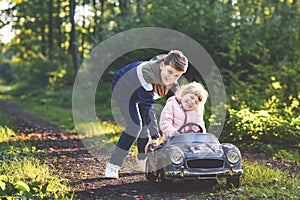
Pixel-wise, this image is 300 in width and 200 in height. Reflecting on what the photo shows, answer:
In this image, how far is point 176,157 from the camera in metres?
4.45

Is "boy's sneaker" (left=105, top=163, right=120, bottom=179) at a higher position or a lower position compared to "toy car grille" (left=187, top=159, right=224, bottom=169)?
lower

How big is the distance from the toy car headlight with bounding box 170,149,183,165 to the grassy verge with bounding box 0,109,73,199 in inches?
42.4

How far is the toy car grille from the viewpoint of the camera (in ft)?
14.8

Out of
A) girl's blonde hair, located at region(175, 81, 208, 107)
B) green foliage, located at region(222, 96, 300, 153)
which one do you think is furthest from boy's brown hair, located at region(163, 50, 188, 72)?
green foliage, located at region(222, 96, 300, 153)

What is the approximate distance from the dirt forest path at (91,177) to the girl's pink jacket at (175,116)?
2.30ft

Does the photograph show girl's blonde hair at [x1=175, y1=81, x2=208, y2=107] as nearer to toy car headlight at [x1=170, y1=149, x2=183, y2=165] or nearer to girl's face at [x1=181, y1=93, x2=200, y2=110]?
girl's face at [x1=181, y1=93, x2=200, y2=110]

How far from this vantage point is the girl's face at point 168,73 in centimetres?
515

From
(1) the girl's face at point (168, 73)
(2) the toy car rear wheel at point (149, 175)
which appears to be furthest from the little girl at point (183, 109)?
(2) the toy car rear wheel at point (149, 175)

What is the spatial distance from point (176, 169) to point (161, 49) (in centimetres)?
773

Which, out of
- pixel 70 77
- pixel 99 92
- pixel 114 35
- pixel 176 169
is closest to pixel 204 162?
pixel 176 169

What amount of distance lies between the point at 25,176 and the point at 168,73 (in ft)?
6.43

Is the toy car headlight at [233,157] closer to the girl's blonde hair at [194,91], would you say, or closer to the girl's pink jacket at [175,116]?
the girl's pink jacket at [175,116]

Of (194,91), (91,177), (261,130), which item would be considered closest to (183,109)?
(194,91)

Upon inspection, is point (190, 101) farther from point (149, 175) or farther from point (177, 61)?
point (149, 175)
